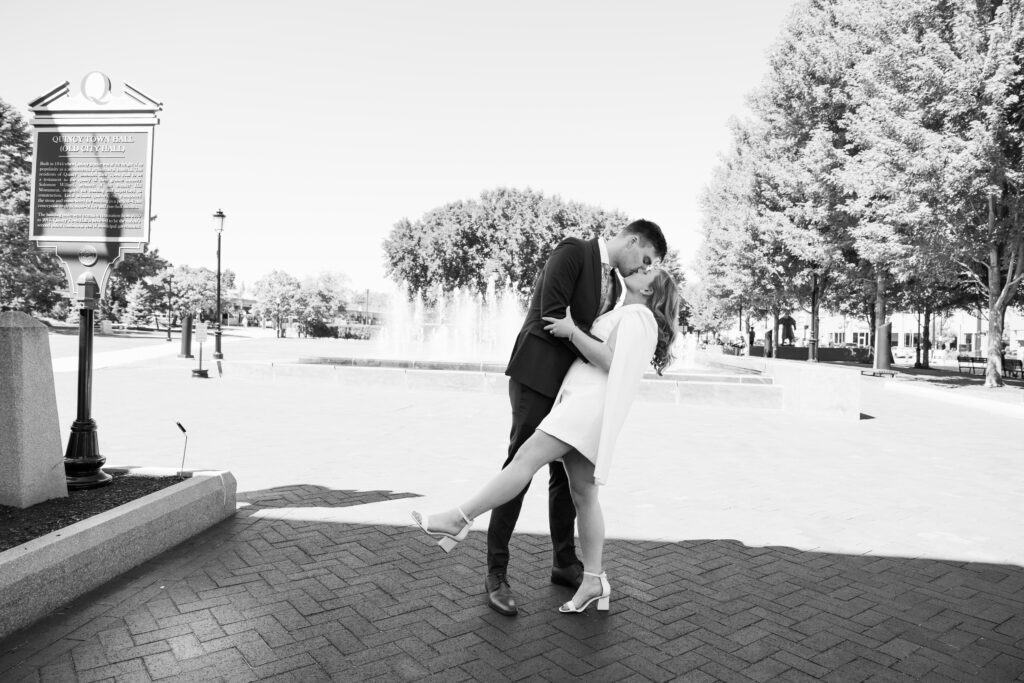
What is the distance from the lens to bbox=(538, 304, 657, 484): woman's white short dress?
3.22m

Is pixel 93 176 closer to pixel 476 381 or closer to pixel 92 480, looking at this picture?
pixel 92 480

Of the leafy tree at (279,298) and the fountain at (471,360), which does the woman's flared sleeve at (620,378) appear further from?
the leafy tree at (279,298)

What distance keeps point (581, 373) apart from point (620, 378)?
0.22 metres

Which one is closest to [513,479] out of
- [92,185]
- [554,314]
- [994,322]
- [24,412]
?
[554,314]

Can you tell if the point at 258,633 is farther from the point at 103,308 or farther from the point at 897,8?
the point at 103,308

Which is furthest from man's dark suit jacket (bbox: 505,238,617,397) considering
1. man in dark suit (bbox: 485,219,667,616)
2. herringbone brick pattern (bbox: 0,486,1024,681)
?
herringbone brick pattern (bbox: 0,486,1024,681)

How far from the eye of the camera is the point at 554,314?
3.31 metres

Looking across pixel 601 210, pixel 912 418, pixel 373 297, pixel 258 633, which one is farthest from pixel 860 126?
pixel 373 297

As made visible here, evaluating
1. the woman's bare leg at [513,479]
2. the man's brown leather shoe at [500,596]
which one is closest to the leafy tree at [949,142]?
the woman's bare leg at [513,479]

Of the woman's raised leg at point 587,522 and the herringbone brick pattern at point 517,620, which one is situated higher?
the woman's raised leg at point 587,522

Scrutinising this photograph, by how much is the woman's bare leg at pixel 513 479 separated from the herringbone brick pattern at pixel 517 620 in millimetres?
512

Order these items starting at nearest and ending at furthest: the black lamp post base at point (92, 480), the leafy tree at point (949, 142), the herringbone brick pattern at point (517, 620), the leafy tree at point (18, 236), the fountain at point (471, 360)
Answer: the herringbone brick pattern at point (517, 620) → the black lamp post base at point (92, 480) → the fountain at point (471, 360) → the leafy tree at point (949, 142) → the leafy tree at point (18, 236)

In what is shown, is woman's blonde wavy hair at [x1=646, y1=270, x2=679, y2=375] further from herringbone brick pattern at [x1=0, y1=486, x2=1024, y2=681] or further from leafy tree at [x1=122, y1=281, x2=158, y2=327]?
leafy tree at [x1=122, y1=281, x2=158, y2=327]

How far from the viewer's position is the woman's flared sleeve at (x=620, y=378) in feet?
10.6
